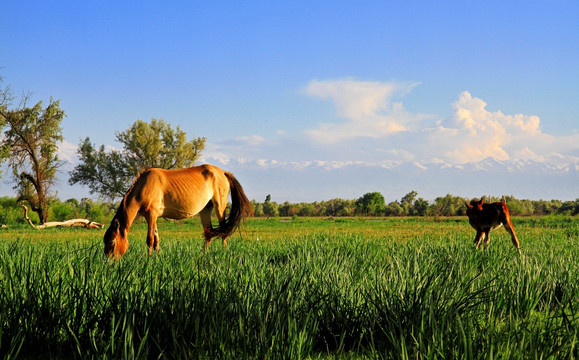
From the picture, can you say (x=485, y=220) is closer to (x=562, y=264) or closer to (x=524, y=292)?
(x=562, y=264)

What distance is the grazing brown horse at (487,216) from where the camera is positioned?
7848 mm

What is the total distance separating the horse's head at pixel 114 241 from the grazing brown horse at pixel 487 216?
20.2 feet

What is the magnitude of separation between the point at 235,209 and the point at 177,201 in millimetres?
1606

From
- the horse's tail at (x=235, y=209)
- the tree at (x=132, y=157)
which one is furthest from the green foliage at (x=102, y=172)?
the horse's tail at (x=235, y=209)

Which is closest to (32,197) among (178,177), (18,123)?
(18,123)

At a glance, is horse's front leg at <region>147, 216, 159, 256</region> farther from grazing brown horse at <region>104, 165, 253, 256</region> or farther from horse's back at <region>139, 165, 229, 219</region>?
horse's back at <region>139, 165, 229, 219</region>

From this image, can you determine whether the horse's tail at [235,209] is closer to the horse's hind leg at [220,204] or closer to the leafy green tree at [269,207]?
the horse's hind leg at [220,204]

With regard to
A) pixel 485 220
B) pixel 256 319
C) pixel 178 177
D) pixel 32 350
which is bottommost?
pixel 32 350

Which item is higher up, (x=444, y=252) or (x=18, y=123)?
(x=18, y=123)

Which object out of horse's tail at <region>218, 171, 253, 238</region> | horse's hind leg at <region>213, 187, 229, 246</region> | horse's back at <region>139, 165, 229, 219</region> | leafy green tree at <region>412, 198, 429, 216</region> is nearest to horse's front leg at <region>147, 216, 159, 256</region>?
horse's back at <region>139, 165, 229, 219</region>

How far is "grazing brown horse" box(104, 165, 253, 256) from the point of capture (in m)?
7.72

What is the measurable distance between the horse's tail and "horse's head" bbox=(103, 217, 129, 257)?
100 inches

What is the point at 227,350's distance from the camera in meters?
2.70

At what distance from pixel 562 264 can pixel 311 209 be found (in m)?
59.2
